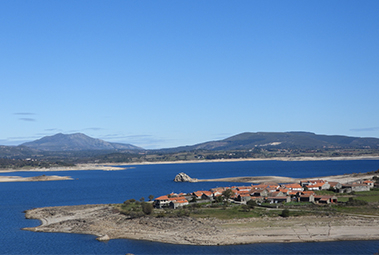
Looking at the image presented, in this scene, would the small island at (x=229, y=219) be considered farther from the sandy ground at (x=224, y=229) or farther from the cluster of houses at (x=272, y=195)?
the cluster of houses at (x=272, y=195)

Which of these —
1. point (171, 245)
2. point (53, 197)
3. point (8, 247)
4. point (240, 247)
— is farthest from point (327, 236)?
point (53, 197)

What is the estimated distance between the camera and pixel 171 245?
2036 inches

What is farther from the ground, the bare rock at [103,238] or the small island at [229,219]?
the small island at [229,219]

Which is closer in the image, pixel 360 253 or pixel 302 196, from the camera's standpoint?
pixel 360 253

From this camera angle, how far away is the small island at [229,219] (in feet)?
175

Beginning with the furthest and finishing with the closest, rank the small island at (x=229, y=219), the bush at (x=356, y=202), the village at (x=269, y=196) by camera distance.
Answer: the village at (x=269, y=196), the bush at (x=356, y=202), the small island at (x=229, y=219)

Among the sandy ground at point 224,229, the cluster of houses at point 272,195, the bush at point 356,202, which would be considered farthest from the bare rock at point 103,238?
the bush at point 356,202

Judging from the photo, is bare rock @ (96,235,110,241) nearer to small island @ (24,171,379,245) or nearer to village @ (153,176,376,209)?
small island @ (24,171,379,245)

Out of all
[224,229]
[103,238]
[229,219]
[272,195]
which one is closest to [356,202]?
[272,195]

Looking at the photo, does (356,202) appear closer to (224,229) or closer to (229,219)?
(229,219)

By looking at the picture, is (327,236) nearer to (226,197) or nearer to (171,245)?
(171,245)

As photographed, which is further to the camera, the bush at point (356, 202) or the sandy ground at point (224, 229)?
the bush at point (356, 202)

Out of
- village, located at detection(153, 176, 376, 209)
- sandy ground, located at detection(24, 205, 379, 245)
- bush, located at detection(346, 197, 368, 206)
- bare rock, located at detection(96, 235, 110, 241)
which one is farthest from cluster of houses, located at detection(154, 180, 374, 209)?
bare rock, located at detection(96, 235, 110, 241)

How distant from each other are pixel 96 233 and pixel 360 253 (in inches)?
1316
